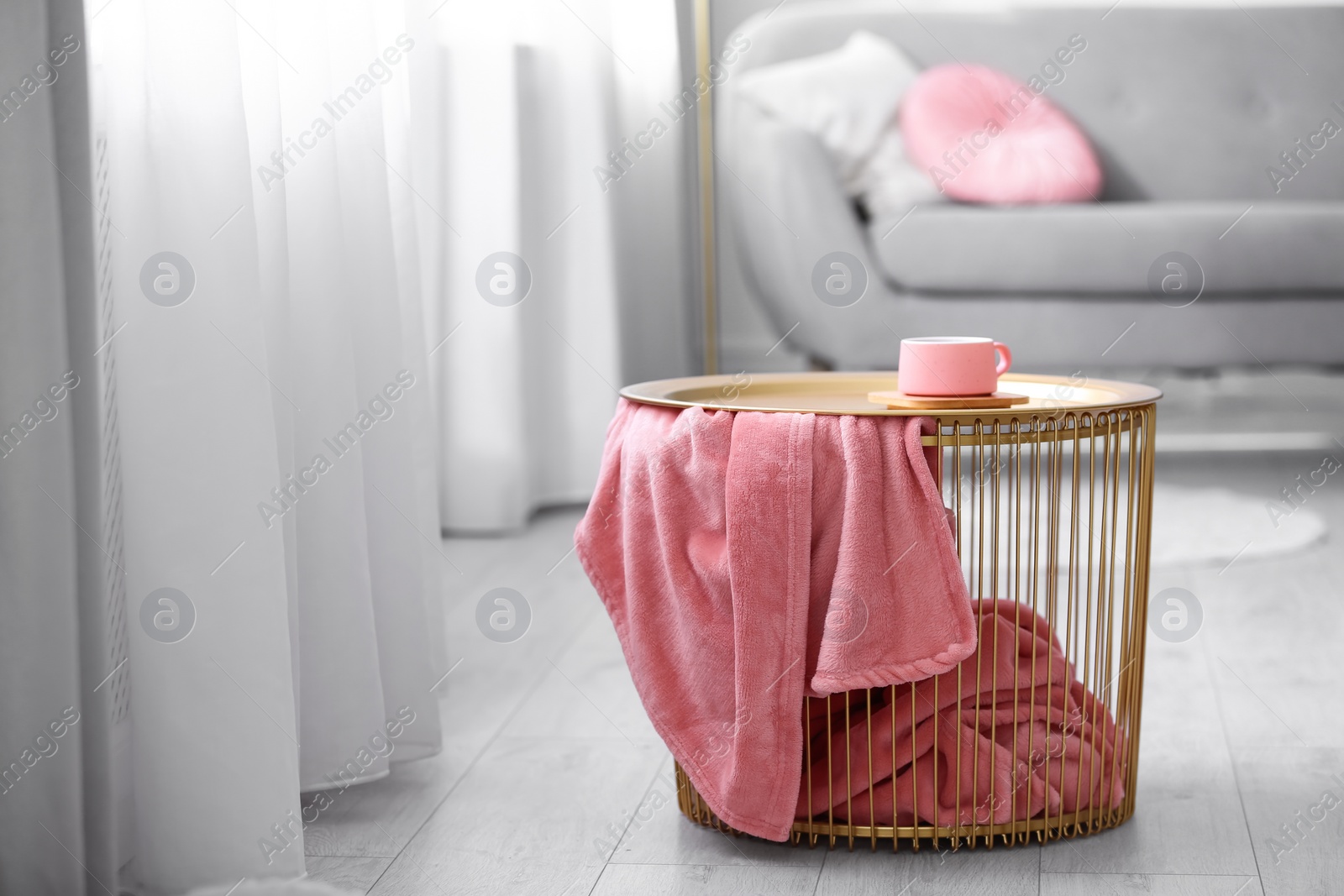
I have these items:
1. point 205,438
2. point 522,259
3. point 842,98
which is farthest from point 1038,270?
point 205,438

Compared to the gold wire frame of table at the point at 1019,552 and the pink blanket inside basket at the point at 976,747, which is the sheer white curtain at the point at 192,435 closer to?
the gold wire frame of table at the point at 1019,552

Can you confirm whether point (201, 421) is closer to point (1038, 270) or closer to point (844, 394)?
point (844, 394)

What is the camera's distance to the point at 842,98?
274cm

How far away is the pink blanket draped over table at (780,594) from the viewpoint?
952 mm

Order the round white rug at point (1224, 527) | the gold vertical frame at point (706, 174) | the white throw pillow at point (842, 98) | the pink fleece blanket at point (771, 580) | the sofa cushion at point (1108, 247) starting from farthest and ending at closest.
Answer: the gold vertical frame at point (706, 174) < the white throw pillow at point (842, 98) < the sofa cushion at point (1108, 247) < the round white rug at point (1224, 527) < the pink fleece blanket at point (771, 580)

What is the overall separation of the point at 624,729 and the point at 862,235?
4.60 feet

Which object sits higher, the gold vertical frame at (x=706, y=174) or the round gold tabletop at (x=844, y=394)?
the gold vertical frame at (x=706, y=174)

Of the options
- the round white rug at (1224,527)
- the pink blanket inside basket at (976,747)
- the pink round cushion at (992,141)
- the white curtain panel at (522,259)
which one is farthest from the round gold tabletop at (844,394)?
the pink round cushion at (992,141)

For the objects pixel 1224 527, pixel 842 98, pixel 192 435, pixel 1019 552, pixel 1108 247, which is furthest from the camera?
pixel 842 98

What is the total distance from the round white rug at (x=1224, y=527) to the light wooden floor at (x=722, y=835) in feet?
0.72

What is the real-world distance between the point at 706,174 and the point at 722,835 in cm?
228

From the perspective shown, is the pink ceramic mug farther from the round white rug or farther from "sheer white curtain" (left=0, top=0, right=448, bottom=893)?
the round white rug

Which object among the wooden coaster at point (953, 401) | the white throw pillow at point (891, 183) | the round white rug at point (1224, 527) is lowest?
the round white rug at point (1224, 527)

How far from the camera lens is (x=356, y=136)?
119 centimetres
